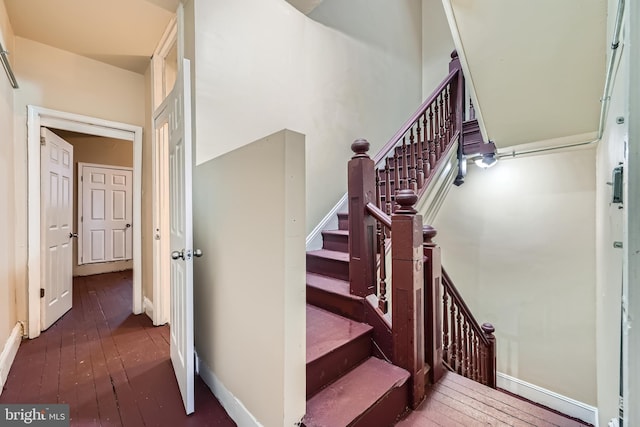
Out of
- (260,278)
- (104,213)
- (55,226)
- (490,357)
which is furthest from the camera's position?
(104,213)

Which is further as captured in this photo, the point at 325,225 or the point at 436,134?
the point at 436,134

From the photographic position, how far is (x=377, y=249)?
1.92m

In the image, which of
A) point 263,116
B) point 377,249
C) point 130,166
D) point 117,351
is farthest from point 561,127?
point 130,166

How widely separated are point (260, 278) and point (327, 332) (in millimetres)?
726

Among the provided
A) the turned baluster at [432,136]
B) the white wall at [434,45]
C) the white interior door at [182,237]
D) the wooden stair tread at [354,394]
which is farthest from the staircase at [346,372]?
the white wall at [434,45]

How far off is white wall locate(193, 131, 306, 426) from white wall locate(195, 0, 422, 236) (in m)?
0.72

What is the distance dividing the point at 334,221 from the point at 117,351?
2.17 meters

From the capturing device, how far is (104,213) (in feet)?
16.0

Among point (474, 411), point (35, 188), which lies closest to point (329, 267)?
point (474, 411)

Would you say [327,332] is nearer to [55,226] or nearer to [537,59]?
[537,59]

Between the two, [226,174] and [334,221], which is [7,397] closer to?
[226,174]

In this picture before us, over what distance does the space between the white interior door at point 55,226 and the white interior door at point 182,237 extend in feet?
5.67

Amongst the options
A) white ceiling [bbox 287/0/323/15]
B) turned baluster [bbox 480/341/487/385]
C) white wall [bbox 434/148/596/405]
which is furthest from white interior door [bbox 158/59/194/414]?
white wall [bbox 434/148/596/405]

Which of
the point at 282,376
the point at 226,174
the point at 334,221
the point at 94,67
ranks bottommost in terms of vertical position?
the point at 282,376
